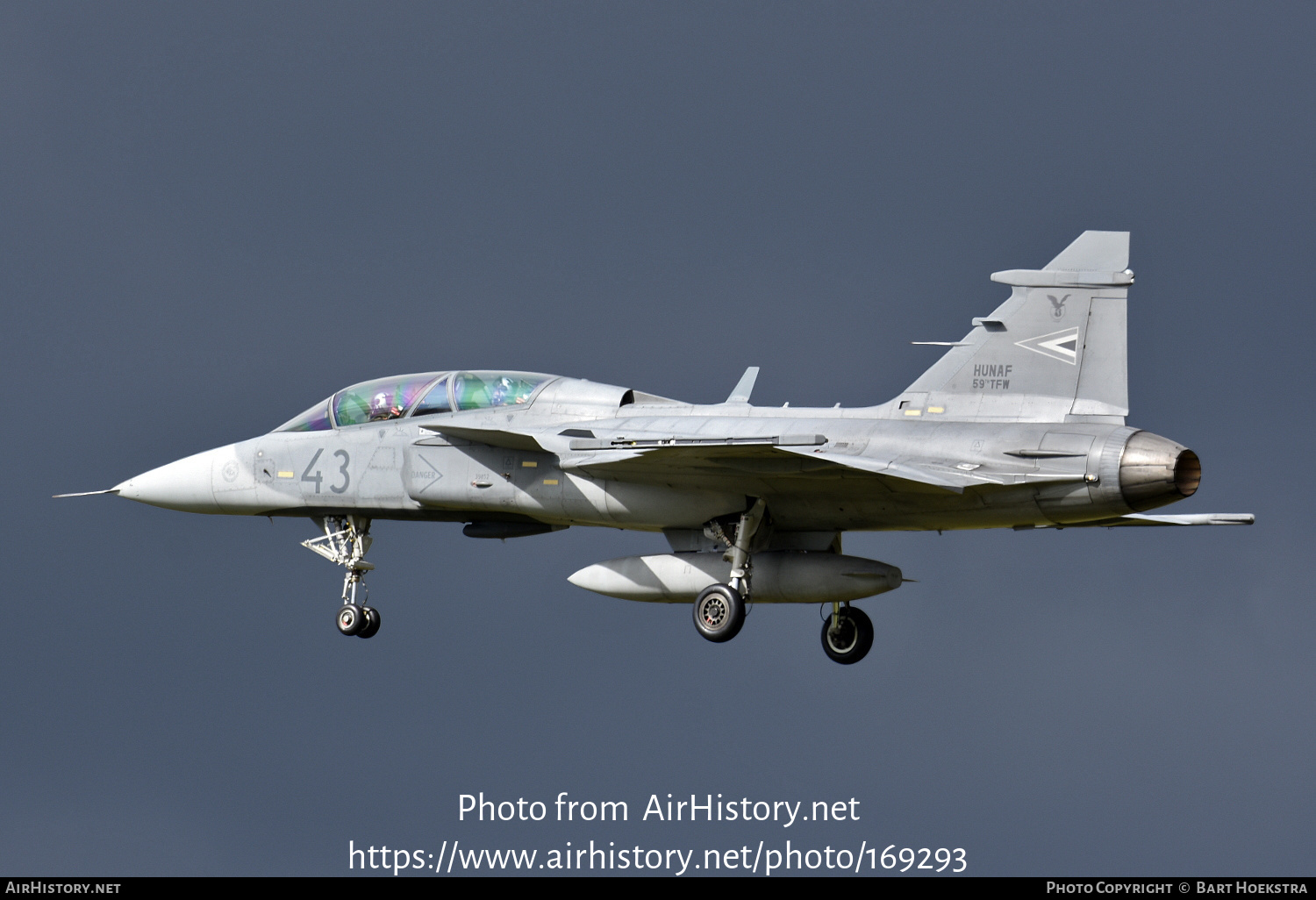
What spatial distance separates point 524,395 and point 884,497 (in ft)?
15.5

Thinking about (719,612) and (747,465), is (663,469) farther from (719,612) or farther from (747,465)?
(719,612)

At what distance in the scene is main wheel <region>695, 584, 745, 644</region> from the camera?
2267cm

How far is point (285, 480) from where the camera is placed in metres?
25.4

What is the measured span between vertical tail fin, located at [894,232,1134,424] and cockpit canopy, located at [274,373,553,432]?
4870mm

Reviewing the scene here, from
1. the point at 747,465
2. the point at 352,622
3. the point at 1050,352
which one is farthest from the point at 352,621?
the point at 1050,352

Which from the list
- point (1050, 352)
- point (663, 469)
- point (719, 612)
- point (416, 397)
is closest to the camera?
point (1050, 352)

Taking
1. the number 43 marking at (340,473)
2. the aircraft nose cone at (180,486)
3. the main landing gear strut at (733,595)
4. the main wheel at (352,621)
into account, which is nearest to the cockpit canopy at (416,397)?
the number 43 marking at (340,473)

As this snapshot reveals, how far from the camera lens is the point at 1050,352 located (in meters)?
21.8

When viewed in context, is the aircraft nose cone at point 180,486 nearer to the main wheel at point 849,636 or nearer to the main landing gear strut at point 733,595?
the main landing gear strut at point 733,595

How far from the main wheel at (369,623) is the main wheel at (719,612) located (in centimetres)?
466

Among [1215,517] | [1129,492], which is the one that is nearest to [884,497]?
[1129,492]

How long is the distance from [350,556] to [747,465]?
6.11 metres

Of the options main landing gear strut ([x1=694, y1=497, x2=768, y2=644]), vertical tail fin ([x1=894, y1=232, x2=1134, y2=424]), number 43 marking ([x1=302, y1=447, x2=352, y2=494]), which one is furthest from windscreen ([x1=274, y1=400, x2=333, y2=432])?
vertical tail fin ([x1=894, y1=232, x2=1134, y2=424])

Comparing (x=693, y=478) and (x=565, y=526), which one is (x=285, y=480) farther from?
(x=693, y=478)
